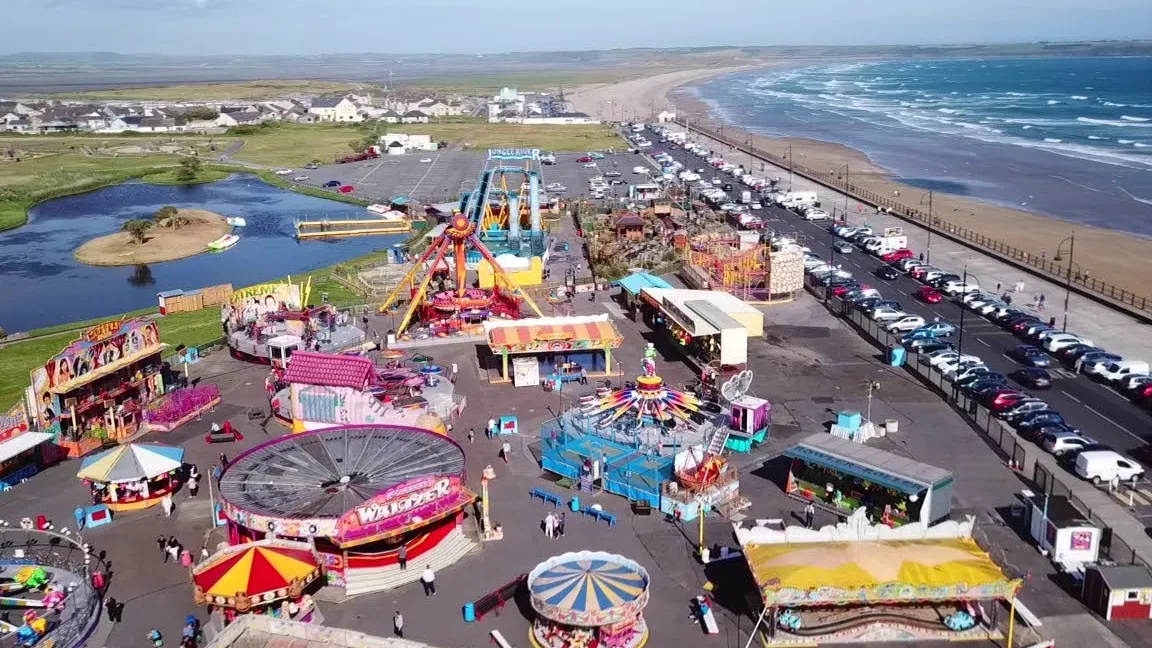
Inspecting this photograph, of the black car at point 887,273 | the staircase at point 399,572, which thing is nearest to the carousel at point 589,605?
the staircase at point 399,572

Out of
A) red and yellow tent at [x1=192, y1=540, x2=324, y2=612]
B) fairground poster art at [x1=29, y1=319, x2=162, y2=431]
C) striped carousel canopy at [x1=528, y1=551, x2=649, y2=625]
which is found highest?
fairground poster art at [x1=29, y1=319, x2=162, y2=431]

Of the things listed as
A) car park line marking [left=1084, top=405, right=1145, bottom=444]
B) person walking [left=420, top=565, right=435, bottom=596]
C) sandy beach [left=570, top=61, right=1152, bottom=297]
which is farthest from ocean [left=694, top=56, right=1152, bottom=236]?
person walking [left=420, top=565, right=435, bottom=596]

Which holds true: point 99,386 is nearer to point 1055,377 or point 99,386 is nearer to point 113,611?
point 113,611

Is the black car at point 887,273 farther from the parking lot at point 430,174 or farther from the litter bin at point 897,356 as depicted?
the parking lot at point 430,174

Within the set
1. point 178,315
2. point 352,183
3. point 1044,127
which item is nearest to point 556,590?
point 178,315

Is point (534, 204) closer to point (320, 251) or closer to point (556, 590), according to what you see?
point (320, 251)

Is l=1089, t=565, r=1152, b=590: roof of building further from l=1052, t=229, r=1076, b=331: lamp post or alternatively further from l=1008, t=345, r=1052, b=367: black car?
l=1052, t=229, r=1076, b=331: lamp post
